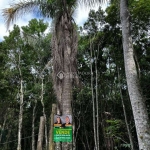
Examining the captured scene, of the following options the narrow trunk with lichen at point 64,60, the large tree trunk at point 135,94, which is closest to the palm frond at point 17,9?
the narrow trunk with lichen at point 64,60

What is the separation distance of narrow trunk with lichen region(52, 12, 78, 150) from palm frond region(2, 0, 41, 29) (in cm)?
84

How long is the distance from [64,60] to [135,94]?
2056mm

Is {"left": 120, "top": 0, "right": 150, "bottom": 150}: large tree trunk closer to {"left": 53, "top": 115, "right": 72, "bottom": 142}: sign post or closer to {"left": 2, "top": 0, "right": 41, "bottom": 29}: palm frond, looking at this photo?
{"left": 53, "top": 115, "right": 72, "bottom": 142}: sign post

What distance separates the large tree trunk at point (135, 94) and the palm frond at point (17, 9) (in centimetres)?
264

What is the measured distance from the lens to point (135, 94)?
132 inches

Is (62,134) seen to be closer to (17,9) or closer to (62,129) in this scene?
(62,129)

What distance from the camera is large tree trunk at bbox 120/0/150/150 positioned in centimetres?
311

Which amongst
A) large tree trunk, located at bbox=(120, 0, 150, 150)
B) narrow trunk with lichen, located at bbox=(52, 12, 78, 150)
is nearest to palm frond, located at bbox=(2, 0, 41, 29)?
narrow trunk with lichen, located at bbox=(52, 12, 78, 150)

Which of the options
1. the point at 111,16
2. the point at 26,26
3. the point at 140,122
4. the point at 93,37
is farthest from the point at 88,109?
the point at 140,122

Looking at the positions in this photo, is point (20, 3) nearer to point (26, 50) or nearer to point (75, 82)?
point (75, 82)

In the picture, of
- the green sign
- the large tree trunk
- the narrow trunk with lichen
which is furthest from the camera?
the narrow trunk with lichen

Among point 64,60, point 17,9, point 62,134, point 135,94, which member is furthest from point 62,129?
point 17,9

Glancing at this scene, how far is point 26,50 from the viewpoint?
41.6 feet

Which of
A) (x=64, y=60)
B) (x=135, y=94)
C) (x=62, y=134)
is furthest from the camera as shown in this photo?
(x=64, y=60)
